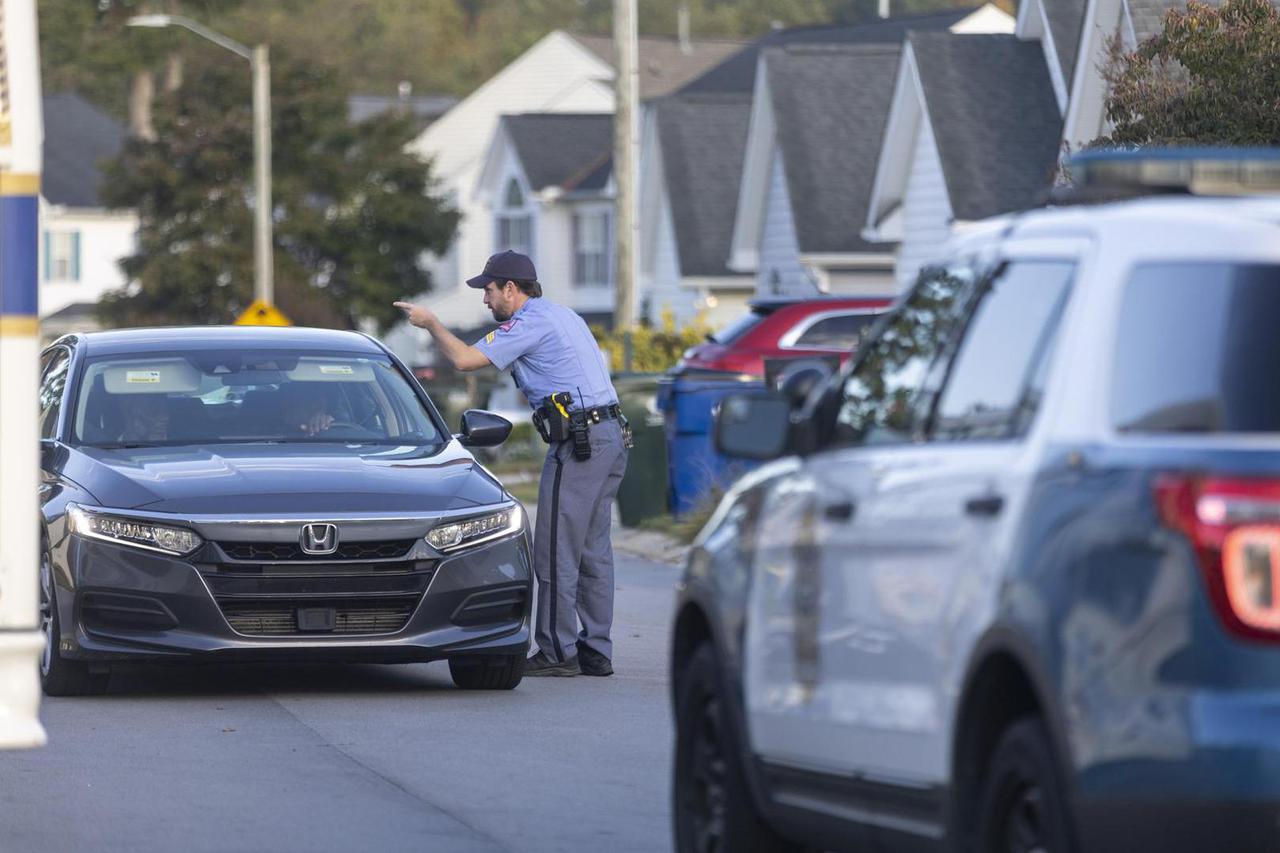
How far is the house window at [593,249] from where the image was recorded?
56.0 meters

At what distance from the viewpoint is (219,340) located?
12.7m

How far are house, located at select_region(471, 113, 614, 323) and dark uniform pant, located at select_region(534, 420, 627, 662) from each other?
41.7 meters

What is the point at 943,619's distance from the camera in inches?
224

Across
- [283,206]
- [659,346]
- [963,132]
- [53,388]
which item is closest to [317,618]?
[53,388]

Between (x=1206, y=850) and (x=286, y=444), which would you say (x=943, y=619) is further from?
(x=286, y=444)

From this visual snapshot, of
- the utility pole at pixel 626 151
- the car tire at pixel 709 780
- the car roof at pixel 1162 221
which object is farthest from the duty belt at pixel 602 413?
the utility pole at pixel 626 151

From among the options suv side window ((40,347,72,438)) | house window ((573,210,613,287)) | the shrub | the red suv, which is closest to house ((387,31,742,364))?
house window ((573,210,613,287))

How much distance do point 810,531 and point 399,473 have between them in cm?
523

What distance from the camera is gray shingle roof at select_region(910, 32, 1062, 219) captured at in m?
29.4

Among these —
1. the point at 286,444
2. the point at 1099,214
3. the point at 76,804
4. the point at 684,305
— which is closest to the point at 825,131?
the point at 684,305

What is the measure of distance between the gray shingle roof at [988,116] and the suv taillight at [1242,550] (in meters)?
24.2

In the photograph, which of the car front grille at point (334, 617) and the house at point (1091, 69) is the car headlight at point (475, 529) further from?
the house at point (1091, 69)

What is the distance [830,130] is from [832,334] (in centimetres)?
1823

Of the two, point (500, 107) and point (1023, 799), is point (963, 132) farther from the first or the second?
point (500, 107)
